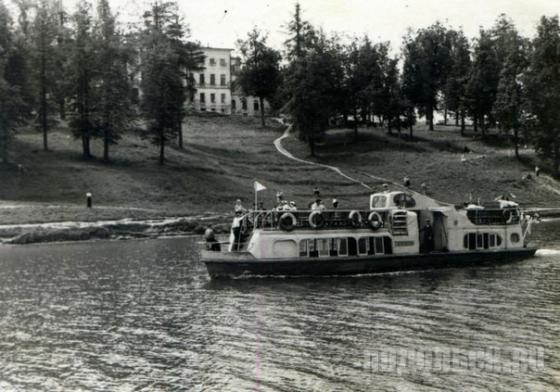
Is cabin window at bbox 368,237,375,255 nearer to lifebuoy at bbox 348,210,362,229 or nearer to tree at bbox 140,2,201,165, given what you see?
lifebuoy at bbox 348,210,362,229

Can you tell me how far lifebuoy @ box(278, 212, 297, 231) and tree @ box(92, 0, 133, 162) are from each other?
45.2 metres

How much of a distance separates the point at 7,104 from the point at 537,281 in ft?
188

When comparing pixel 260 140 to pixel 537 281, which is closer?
pixel 537 281

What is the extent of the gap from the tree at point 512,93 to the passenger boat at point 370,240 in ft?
174

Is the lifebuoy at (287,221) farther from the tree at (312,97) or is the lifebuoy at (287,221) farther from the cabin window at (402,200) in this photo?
the tree at (312,97)

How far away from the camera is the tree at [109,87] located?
7869 centimetres

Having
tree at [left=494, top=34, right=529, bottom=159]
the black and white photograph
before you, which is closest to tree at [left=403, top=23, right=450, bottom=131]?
the black and white photograph

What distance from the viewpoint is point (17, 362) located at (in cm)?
2239

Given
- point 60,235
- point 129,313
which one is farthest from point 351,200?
point 129,313

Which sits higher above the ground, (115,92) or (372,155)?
(115,92)

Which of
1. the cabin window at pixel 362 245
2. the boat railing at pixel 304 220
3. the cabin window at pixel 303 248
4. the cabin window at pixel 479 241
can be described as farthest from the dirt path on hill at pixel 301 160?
the cabin window at pixel 303 248

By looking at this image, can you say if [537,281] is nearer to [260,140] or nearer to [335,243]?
[335,243]

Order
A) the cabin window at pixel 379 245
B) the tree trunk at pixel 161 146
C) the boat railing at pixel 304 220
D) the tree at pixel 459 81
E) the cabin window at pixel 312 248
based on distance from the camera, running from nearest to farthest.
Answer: the boat railing at pixel 304 220
the cabin window at pixel 312 248
the cabin window at pixel 379 245
the tree trunk at pixel 161 146
the tree at pixel 459 81

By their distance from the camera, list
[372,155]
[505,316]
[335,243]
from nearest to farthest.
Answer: [505,316]
[335,243]
[372,155]
